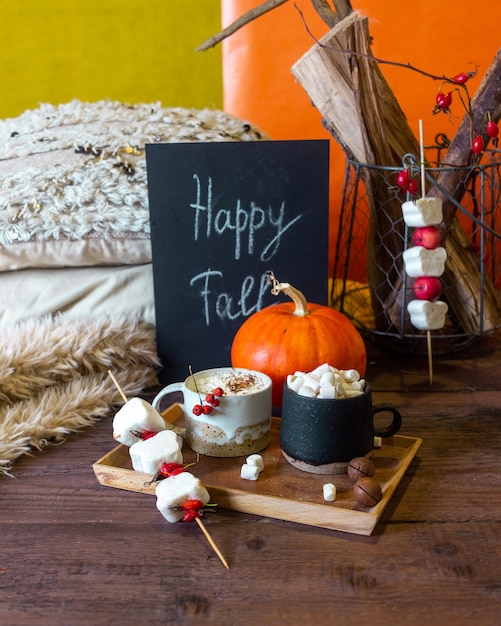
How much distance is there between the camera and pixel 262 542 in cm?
63

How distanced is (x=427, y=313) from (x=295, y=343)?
23 cm

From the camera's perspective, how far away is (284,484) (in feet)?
2.32

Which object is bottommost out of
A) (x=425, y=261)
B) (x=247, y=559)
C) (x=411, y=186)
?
(x=247, y=559)

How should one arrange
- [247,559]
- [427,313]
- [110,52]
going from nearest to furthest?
[247,559] < [427,313] < [110,52]

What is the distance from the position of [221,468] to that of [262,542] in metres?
0.13

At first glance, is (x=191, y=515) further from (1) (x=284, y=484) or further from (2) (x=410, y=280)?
(2) (x=410, y=280)

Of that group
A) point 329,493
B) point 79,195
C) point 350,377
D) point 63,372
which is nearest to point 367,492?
point 329,493

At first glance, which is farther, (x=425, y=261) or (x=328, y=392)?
(x=425, y=261)

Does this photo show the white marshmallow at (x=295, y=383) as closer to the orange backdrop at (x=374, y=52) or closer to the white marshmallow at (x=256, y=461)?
the white marshmallow at (x=256, y=461)

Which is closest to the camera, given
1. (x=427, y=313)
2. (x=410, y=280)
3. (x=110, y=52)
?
(x=427, y=313)

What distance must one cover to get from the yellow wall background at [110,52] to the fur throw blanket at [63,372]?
0.91m

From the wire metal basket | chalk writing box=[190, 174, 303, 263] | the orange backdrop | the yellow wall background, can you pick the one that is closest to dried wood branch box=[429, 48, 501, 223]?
the wire metal basket

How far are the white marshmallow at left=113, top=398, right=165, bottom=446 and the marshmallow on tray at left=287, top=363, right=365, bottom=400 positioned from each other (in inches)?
6.2

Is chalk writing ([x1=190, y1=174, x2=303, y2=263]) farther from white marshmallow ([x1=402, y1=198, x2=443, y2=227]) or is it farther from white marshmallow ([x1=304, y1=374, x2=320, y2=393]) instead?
white marshmallow ([x1=304, y1=374, x2=320, y2=393])
